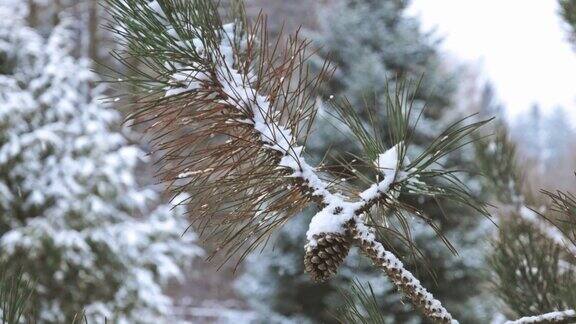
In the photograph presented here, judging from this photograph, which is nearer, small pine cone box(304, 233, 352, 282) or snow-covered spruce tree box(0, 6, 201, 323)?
small pine cone box(304, 233, 352, 282)

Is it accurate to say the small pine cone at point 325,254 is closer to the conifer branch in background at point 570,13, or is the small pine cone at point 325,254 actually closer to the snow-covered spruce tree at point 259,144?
the snow-covered spruce tree at point 259,144

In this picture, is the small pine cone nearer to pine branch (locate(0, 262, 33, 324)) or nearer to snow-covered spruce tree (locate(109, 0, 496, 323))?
snow-covered spruce tree (locate(109, 0, 496, 323))

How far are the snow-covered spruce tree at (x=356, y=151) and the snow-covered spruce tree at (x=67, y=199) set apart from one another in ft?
2.76

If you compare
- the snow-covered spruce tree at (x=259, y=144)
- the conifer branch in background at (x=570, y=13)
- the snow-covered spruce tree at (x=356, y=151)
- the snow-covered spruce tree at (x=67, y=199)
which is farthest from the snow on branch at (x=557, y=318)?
the snow-covered spruce tree at (x=67, y=199)

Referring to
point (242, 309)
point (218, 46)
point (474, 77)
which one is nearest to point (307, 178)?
point (218, 46)

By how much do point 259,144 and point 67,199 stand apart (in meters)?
3.24

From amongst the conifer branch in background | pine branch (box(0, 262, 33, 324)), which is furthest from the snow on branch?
the conifer branch in background

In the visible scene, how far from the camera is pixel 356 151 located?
12.6 feet

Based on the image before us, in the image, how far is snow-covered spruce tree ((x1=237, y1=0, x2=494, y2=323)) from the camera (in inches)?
156

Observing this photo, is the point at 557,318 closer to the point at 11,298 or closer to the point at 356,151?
the point at 11,298

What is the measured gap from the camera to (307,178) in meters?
0.91

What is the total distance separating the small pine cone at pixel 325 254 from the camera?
847mm

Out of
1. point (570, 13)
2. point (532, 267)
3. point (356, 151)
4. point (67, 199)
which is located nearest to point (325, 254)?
point (532, 267)

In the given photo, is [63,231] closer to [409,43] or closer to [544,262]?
[409,43]
